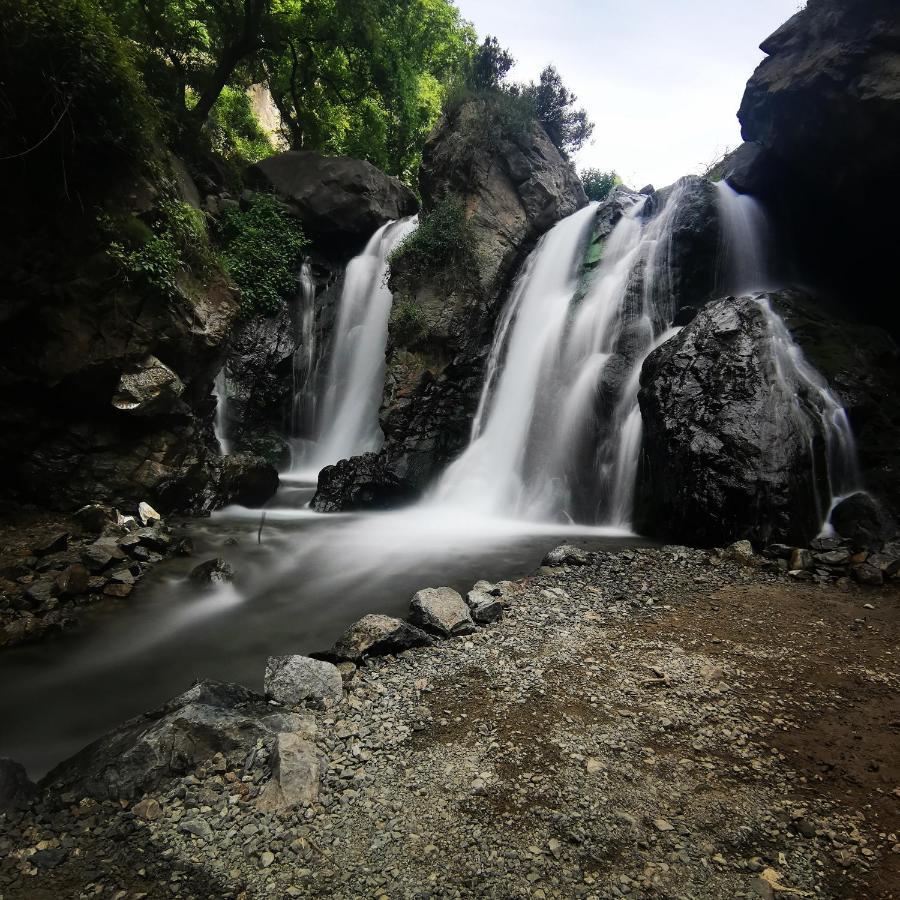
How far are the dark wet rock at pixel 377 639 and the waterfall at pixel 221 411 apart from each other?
8.79 m

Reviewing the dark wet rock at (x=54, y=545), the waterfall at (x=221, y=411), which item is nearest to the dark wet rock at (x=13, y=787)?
the dark wet rock at (x=54, y=545)

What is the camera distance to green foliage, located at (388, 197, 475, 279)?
12.5m

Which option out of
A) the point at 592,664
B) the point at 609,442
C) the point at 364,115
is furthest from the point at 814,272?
the point at 364,115

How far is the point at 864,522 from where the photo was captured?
6.23 meters

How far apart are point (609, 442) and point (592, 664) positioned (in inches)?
239

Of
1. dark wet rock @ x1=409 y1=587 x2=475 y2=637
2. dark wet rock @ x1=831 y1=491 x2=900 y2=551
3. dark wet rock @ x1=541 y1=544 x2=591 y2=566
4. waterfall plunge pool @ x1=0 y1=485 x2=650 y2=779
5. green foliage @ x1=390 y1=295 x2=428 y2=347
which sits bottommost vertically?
waterfall plunge pool @ x1=0 y1=485 x2=650 y2=779

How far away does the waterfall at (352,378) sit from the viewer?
13.2 metres

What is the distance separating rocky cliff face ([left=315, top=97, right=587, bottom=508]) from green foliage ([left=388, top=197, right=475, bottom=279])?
0.05m

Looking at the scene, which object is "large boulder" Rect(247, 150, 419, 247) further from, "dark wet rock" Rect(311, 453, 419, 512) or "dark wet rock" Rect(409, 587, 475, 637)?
"dark wet rock" Rect(409, 587, 475, 637)

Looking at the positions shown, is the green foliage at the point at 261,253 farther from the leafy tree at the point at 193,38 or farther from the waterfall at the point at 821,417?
the waterfall at the point at 821,417

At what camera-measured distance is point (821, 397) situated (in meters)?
7.61

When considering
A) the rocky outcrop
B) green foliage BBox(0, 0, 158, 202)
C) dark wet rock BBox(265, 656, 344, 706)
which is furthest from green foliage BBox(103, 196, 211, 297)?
the rocky outcrop

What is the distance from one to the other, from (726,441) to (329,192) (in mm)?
13848

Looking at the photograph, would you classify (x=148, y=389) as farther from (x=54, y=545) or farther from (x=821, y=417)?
(x=821, y=417)
